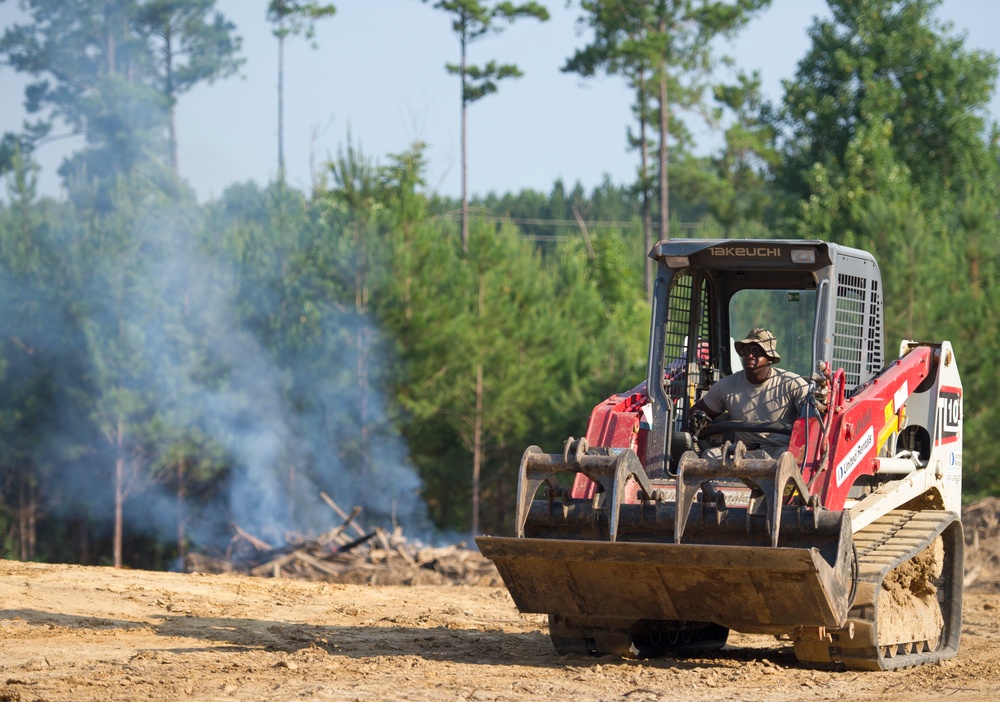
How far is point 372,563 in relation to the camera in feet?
56.4

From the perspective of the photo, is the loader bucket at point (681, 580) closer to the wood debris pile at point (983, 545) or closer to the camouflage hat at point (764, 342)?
the camouflage hat at point (764, 342)

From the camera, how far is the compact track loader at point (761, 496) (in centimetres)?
764

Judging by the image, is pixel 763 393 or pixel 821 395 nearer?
pixel 821 395

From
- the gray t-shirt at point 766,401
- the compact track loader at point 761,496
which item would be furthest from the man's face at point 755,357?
the compact track loader at point 761,496

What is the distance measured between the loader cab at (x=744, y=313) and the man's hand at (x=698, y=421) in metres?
0.11

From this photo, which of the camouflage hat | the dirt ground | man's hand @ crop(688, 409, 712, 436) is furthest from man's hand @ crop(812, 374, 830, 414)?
the dirt ground

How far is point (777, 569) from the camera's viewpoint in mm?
7398

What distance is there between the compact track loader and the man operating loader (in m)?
0.11

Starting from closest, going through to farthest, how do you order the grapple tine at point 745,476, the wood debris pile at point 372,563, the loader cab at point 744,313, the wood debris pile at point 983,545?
the grapple tine at point 745,476
the loader cab at point 744,313
the wood debris pile at point 372,563
the wood debris pile at point 983,545

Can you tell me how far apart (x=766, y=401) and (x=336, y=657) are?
133 inches

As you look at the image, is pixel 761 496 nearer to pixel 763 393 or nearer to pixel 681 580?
pixel 681 580

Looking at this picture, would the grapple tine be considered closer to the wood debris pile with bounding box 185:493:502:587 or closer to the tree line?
the wood debris pile with bounding box 185:493:502:587

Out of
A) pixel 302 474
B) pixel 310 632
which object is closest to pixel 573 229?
pixel 302 474

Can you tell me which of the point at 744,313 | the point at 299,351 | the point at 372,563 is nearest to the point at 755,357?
the point at 744,313
